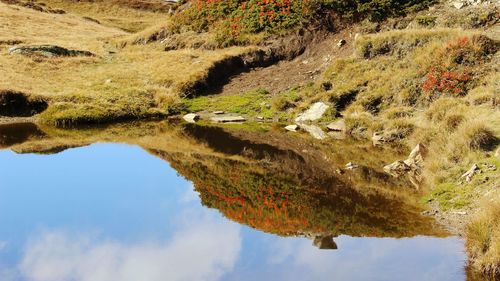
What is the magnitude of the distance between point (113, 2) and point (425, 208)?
112 m

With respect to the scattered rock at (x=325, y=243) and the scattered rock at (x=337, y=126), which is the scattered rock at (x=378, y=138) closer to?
the scattered rock at (x=337, y=126)

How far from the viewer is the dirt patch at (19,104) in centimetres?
3466

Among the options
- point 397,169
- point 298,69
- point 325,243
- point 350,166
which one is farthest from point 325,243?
point 298,69

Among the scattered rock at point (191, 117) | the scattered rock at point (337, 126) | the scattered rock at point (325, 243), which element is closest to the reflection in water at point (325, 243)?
the scattered rock at point (325, 243)

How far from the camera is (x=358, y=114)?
1187 inches

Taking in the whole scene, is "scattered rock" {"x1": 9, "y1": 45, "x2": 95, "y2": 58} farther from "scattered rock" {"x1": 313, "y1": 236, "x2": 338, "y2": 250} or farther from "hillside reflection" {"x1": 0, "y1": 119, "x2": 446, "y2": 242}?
"scattered rock" {"x1": 313, "y1": 236, "x2": 338, "y2": 250}

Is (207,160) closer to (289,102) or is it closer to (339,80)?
(289,102)

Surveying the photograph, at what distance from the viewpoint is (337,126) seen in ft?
99.0

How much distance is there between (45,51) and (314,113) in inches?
1187

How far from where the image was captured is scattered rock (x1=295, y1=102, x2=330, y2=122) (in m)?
32.3

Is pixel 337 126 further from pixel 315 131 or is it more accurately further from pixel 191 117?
pixel 191 117

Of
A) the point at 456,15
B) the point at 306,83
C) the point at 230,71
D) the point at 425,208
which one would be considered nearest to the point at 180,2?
the point at 230,71

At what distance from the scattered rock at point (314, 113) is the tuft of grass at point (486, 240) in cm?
1964

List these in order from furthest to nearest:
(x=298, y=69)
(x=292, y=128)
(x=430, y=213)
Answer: (x=298, y=69)
(x=292, y=128)
(x=430, y=213)
